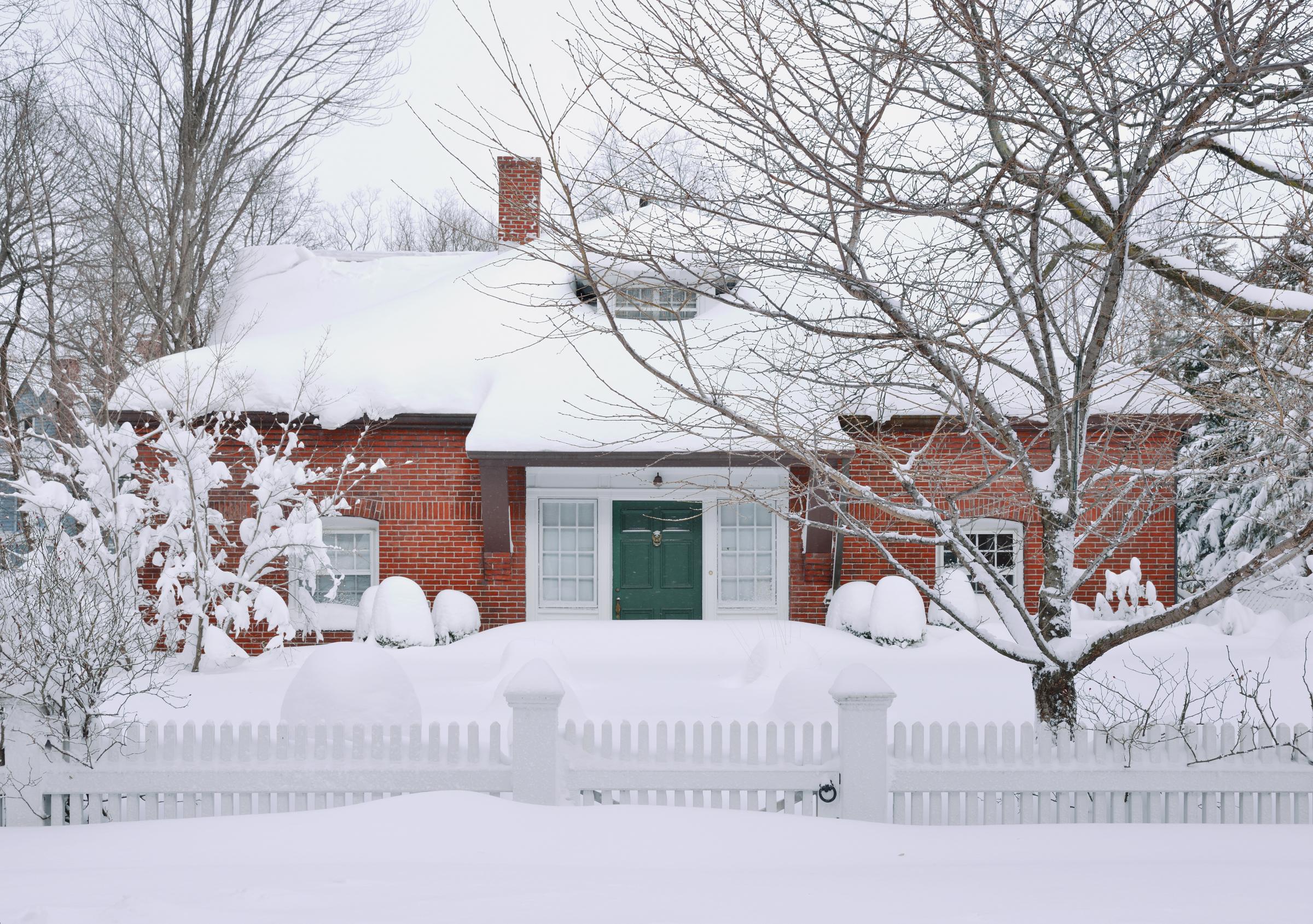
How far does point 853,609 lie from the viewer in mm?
12453

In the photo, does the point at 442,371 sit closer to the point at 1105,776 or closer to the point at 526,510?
the point at 526,510

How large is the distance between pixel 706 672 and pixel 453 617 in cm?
344

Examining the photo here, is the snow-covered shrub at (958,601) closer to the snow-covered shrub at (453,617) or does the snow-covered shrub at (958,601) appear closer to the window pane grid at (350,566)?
the snow-covered shrub at (453,617)

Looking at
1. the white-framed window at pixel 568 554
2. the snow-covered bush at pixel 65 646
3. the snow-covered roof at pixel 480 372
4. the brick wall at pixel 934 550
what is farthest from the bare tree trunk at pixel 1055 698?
the white-framed window at pixel 568 554

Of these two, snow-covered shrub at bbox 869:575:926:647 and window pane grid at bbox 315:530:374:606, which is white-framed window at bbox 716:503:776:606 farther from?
window pane grid at bbox 315:530:374:606

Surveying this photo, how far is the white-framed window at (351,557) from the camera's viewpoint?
1357 centimetres

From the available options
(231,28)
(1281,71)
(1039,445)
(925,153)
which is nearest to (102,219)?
(231,28)

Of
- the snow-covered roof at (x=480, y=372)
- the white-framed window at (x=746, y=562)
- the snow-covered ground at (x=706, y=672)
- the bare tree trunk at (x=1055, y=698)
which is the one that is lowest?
the snow-covered ground at (x=706, y=672)

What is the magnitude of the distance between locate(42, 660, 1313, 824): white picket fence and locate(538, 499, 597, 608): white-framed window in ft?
25.2

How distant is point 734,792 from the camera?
18.8ft

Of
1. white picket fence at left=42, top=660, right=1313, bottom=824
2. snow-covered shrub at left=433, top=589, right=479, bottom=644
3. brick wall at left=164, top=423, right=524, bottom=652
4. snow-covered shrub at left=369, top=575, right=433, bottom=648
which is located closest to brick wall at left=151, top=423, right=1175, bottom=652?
brick wall at left=164, top=423, right=524, bottom=652

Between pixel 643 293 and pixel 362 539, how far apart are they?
6.03 metres

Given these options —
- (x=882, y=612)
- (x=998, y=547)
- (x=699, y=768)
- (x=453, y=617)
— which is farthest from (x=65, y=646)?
(x=998, y=547)

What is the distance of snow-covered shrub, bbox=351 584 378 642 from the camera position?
1242cm
